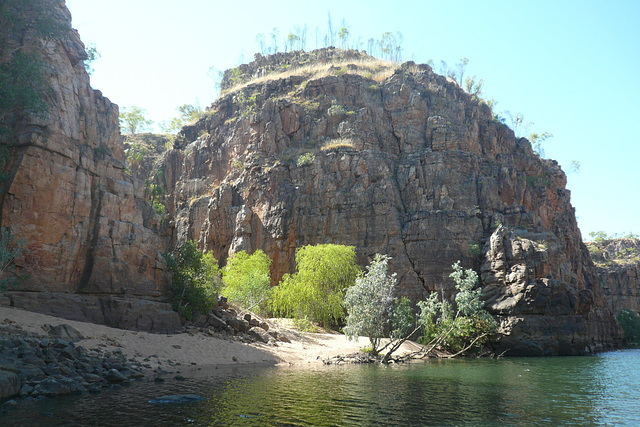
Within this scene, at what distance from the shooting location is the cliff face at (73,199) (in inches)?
1099

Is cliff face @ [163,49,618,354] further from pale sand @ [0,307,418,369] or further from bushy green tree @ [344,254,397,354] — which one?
pale sand @ [0,307,418,369]

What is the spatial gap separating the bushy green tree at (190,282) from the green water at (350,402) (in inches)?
437

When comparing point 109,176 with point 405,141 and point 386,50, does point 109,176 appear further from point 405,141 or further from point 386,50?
point 386,50

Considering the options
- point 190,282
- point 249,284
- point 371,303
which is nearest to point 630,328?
point 371,303

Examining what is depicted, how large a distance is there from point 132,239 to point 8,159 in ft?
30.8

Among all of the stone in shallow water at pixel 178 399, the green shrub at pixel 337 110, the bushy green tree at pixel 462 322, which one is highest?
the green shrub at pixel 337 110

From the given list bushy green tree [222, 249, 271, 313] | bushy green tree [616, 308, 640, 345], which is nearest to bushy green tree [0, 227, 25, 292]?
bushy green tree [222, 249, 271, 313]

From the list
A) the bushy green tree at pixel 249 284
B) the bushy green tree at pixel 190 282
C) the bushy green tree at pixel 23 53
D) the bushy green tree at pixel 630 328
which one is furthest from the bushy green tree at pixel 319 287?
the bushy green tree at pixel 630 328

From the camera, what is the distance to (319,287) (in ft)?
171

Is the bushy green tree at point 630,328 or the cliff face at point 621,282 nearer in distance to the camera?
the bushy green tree at point 630,328

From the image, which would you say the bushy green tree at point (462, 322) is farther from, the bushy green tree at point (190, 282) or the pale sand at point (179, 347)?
the bushy green tree at point (190, 282)

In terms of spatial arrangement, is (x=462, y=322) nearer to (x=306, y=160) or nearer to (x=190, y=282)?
(x=190, y=282)

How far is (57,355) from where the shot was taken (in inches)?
787

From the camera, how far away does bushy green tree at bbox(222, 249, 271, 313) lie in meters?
50.8
